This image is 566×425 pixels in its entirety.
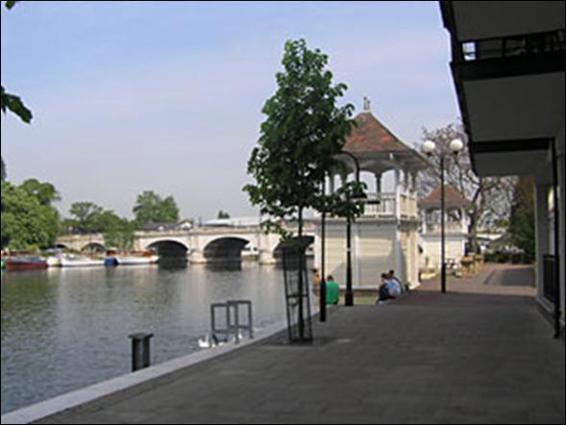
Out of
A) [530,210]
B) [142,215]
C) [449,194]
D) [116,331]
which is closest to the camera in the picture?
[116,331]

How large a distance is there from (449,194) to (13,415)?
4958 centimetres

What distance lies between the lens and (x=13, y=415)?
30.0 feet

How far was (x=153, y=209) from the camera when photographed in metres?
177

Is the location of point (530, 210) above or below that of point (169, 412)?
above

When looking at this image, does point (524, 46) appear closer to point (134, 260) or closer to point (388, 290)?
point (388, 290)

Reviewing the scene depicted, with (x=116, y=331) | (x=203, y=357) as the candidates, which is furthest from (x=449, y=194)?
(x=203, y=357)

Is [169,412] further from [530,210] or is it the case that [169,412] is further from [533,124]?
[530,210]

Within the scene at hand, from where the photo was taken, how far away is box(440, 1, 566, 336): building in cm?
864

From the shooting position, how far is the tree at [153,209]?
176m

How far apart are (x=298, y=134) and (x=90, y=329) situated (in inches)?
670

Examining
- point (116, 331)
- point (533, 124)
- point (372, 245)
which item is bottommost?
point (116, 331)

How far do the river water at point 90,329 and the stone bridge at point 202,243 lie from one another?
58.4 m

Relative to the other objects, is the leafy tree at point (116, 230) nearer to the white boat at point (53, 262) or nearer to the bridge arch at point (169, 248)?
the bridge arch at point (169, 248)

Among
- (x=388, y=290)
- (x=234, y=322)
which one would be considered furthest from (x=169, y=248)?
(x=234, y=322)
